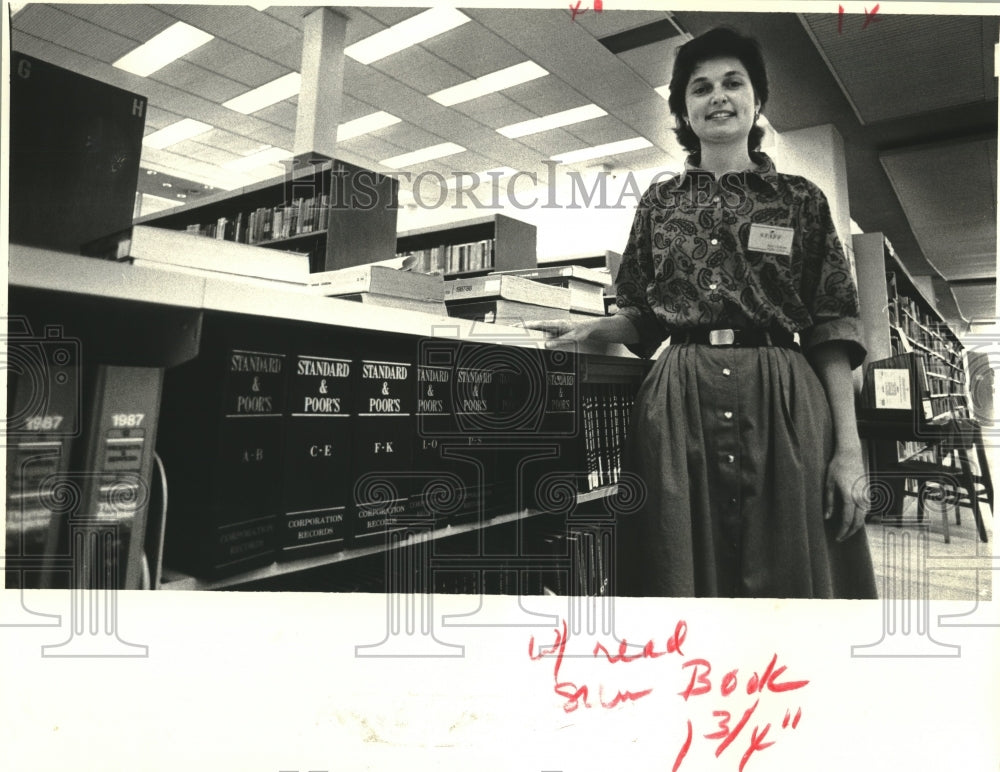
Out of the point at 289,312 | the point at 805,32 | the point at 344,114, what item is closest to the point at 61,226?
the point at 289,312

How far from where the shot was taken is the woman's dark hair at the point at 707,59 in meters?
0.88

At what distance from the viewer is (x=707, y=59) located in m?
0.89

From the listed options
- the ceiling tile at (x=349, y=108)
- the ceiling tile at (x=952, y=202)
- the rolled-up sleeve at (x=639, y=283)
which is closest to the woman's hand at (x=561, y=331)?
the rolled-up sleeve at (x=639, y=283)

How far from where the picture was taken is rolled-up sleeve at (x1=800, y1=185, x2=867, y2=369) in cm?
89

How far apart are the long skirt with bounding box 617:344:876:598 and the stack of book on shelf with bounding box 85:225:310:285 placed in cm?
60

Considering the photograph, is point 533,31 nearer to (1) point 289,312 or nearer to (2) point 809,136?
(1) point 289,312

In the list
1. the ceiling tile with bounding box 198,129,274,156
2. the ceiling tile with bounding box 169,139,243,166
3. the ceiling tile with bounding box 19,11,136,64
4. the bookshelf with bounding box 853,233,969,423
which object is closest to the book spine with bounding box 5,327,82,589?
the ceiling tile with bounding box 19,11,136,64

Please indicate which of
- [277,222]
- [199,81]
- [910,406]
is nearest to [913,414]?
[910,406]

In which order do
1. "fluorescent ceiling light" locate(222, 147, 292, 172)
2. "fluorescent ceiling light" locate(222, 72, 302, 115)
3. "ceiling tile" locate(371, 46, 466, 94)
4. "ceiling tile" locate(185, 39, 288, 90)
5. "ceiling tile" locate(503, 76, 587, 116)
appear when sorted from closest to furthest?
"ceiling tile" locate(503, 76, 587, 116)
"ceiling tile" locate(371, 46, 466, 94)
"ceiling tile" locate(185, 39, 288, 90)
"fluorescent ceiling light" locate(222, 72, 302, 115)
"fluorescent ceiling light" locate(222, 147, 292, 172)

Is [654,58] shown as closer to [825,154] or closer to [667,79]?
[667,79]

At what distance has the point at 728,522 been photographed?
879mm

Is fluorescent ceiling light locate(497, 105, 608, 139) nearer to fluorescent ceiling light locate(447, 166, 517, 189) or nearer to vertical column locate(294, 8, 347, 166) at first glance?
fluorescent ceiling light locate(447, 166, 517, 189)

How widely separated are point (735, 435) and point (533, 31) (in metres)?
0.76

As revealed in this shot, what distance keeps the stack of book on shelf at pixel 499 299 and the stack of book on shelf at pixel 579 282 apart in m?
0.14
